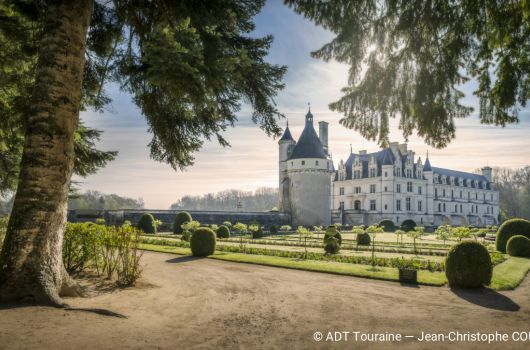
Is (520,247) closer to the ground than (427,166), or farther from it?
closer to the ground

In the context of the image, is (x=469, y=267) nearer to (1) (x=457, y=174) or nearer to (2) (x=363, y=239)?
(2) (x=363, y=239)

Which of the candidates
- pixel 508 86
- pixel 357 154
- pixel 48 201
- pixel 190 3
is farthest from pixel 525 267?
pixel 357 154

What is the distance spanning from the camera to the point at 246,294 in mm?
8008

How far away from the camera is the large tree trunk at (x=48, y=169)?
231 inches

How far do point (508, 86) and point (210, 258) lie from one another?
1194cm

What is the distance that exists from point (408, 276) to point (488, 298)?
207cm

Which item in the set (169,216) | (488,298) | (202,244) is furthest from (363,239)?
(169,216)

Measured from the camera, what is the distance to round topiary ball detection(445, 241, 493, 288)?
9.26 meters

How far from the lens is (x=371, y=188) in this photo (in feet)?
178

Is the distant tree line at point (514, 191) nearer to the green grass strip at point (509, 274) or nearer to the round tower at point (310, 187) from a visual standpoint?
the round tower at point (310, 187)

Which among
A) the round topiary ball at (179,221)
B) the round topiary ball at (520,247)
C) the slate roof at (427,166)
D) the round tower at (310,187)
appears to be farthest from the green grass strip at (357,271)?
the slate roof at (427,166)

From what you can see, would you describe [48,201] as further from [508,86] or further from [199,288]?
[508,86]

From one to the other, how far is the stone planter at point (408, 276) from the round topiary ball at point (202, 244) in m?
8.26

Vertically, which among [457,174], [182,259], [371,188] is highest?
[457,174]
